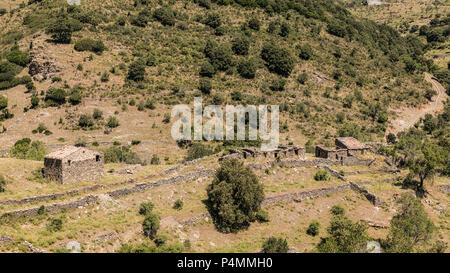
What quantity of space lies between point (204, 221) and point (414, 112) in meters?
77.3

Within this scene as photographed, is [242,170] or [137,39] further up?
[137,39]

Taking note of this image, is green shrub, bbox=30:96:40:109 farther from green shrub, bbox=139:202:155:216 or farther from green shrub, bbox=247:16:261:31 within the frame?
A: green shrub, bbox=247:16:261:31

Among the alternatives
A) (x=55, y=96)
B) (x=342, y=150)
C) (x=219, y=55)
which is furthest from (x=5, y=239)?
(x=219, y=55)

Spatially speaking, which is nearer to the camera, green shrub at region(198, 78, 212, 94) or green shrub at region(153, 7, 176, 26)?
Answer: green shrub at region(198, 78, 212, 94)

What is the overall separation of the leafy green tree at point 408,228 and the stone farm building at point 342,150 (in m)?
10.4

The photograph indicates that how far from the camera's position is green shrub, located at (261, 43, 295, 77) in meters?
95.2

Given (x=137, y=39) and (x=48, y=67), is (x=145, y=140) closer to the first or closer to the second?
(x=48, y=67)

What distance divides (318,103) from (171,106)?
101 ft

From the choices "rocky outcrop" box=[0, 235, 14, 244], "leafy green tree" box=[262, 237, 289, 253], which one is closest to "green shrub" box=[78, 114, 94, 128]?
"rocky outcrop" box=[0, 235, 14, 244]

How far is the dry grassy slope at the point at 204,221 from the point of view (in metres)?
30.5

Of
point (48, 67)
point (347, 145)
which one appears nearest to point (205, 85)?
point (48, 67)

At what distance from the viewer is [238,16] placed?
111 m

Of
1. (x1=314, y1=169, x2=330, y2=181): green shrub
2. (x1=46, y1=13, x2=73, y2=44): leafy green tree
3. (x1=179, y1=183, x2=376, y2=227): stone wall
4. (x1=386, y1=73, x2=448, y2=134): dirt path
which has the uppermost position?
(x1=46, y1=13, x2=73, y2=44): leafy green tree

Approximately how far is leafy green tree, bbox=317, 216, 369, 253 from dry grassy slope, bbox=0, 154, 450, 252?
1.56m
